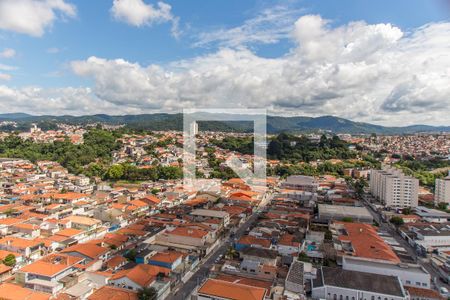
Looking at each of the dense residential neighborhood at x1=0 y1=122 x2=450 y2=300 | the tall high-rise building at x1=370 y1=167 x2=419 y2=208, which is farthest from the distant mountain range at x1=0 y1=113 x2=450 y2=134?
the dense residential neighborhood at x1=0 y1=122 x2=450 y2=300

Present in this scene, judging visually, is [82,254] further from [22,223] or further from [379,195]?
[379,195]

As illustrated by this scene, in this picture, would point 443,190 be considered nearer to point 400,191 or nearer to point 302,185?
point 400,191

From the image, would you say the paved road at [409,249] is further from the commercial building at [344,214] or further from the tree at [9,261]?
the tree at [9,261]

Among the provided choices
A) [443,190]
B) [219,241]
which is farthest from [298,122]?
[219,241]

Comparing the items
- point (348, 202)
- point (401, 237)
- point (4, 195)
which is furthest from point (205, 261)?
point (4, 195)

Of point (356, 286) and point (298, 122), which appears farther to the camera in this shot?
point (298, 122)

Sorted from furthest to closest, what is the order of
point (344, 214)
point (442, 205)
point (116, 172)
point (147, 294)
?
point (116, 172) < point (442, 205) < point (344, 214) < point (147, 294)

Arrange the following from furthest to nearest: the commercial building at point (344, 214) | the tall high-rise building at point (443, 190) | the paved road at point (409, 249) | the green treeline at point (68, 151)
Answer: the green treeline at point (68, 151)
the tall high-rise building at point (443, 190)
the commercial building at point (344, 214)
the paved road at point (409, 249)

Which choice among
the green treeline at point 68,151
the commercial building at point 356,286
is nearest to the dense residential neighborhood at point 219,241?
the commercial building at point 356,286
